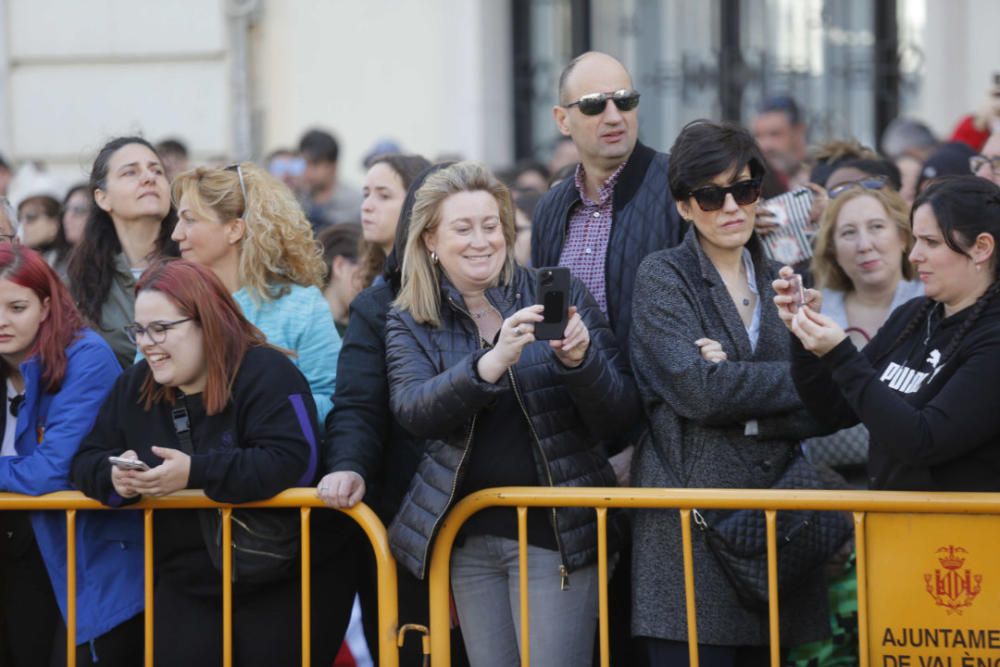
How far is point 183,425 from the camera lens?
4.52 metres

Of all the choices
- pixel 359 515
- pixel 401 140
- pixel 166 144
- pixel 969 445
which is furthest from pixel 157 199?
pixel 401 140

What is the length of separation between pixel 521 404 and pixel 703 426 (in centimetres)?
Answer: 52

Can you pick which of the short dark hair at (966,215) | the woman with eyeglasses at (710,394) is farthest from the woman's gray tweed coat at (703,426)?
the short dark hair at (966,215)

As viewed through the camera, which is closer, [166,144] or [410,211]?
[410,211]

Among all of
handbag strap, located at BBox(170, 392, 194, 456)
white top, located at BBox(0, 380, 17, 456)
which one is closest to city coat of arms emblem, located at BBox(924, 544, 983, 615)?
handbag strap, located at BBox(170, 392, 194, 456)

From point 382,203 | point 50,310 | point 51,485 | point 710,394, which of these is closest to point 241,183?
point 382,203

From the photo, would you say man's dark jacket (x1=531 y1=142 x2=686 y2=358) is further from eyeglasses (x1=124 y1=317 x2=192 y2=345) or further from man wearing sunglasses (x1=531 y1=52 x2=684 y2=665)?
eyeglasses (x1=124 y1=317 x2=192 y2=345)

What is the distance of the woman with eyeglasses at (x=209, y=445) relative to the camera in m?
4.48

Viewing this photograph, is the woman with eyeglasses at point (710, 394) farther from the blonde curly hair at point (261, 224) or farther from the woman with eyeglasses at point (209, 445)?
the blonde curly hair at point (261, 224)

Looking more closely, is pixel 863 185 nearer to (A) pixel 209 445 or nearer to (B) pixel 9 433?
(A) pixel 209 445

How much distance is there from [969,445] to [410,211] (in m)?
1.72

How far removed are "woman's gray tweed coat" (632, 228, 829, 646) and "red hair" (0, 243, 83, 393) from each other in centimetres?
173

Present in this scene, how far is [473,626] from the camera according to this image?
4.51 meters

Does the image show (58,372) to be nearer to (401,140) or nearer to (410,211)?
(410,211)
